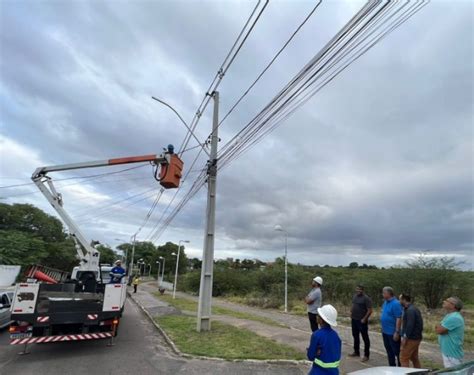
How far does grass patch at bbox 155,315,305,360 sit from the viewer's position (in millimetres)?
7508

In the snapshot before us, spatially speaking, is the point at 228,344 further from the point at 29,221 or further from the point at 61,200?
the point at 29,221

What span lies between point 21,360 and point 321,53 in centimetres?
877

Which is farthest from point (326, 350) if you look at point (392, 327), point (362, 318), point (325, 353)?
point (362, 318)

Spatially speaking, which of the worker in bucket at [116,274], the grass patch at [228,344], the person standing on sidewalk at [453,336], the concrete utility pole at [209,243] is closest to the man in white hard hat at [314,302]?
the grass patch at [228,344]

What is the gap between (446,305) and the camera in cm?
530

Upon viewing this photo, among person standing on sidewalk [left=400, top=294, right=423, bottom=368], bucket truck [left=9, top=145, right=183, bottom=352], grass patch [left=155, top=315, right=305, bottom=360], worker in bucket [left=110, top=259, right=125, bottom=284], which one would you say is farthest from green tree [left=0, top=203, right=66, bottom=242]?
person standing on sidewalk [left=400, top=294, right=423, bottom=368]

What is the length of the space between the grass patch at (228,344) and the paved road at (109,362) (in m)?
0.47

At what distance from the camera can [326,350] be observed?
352 cm

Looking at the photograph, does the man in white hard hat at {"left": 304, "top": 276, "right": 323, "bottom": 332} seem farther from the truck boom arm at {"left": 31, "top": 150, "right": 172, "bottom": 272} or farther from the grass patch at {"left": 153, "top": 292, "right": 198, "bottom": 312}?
the grass patch at {"left": 153, "top": 292, "right": 198, "bottom": 312}

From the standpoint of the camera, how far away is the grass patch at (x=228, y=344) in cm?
751

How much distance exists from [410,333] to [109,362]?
598cm

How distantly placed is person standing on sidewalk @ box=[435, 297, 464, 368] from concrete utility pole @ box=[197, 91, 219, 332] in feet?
22.0

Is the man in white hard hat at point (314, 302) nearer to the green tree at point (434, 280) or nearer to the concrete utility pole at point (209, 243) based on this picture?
the concrete utility pole at point (209, 243)

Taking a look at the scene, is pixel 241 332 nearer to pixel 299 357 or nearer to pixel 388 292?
pixel 299 357
